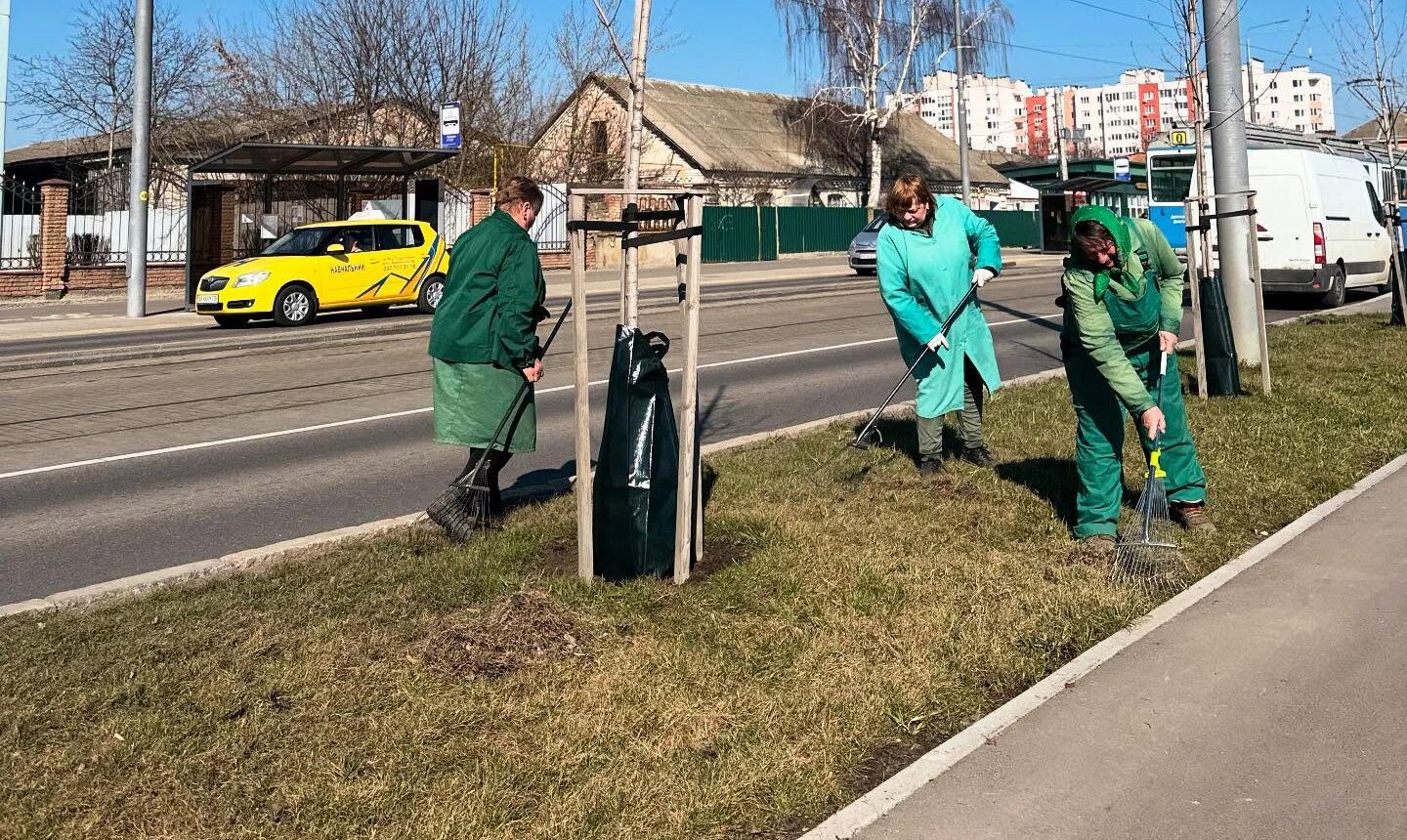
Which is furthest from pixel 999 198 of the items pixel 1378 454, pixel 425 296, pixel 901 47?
pixel 1378 454

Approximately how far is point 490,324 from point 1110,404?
2.84m

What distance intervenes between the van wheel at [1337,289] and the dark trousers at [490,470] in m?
17.0

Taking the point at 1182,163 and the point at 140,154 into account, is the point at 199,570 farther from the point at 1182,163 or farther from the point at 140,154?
the point at 1182,163

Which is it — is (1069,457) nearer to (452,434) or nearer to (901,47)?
(452,434)

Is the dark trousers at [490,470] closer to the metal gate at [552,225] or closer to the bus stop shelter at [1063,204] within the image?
the metal gate at [552,225]

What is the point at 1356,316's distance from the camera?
17.4 meters

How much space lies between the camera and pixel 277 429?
10.8 metres

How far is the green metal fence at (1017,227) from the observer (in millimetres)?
55656

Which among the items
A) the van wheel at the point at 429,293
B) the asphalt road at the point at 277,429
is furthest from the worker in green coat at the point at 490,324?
Result: the van wheel at the point at 429,293

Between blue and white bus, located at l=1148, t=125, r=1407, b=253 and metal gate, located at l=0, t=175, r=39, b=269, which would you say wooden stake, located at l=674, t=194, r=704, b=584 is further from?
metal gate, located at l=0, t=175, r=39, b=269

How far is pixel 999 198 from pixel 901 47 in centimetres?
1518

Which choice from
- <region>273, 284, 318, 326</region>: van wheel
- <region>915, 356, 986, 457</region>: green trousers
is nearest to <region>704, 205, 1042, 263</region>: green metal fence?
<region>273, 284, 318, 326</region>: van wheel

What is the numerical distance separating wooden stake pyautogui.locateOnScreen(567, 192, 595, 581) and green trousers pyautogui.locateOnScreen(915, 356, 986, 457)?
2.62 metres

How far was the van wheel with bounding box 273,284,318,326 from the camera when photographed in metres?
20.6
